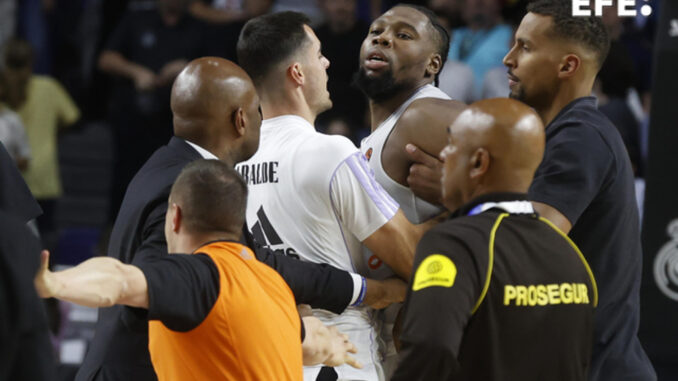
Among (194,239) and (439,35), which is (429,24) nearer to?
(439,35)

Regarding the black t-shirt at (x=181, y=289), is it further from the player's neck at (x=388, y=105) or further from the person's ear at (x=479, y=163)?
the player's neck at (x=388, y=105)

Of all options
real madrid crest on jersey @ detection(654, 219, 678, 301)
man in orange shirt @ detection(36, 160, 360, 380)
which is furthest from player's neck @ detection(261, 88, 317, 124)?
real madrid crest on jersey @ detection(654, 219, 678, 301)

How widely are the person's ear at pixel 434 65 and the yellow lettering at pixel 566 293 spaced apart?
1.50 m

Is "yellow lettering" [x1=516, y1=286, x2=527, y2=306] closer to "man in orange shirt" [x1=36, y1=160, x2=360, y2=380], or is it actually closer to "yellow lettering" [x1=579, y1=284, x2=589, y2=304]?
"yellow lettering" [x1=579, y1=284, x2=589, y2=304]

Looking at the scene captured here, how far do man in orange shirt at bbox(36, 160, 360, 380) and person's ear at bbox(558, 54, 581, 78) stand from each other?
1.39 metres

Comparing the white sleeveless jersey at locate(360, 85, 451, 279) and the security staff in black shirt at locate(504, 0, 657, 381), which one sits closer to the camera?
the security staff in black shirt at locate(504, 0, 657, 381)

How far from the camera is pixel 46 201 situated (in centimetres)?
944

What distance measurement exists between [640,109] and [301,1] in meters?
3.27

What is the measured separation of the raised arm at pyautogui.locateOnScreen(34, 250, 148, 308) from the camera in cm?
258

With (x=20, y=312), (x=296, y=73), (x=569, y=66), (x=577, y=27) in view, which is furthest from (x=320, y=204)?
(x=20, y=312)

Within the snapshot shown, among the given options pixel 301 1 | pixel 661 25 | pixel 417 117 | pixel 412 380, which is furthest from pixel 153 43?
pixel 412 380

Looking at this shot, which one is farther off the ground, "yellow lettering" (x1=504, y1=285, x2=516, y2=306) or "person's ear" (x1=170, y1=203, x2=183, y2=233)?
"person's ear" (x1=170, y1=203, x2=183, y2=233)

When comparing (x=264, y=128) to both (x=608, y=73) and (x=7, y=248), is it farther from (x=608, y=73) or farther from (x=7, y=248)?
(x=608, y=73)

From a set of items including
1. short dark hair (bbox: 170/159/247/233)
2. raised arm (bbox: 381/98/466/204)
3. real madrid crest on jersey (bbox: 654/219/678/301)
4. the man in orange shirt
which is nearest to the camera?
the man in orange shirt
